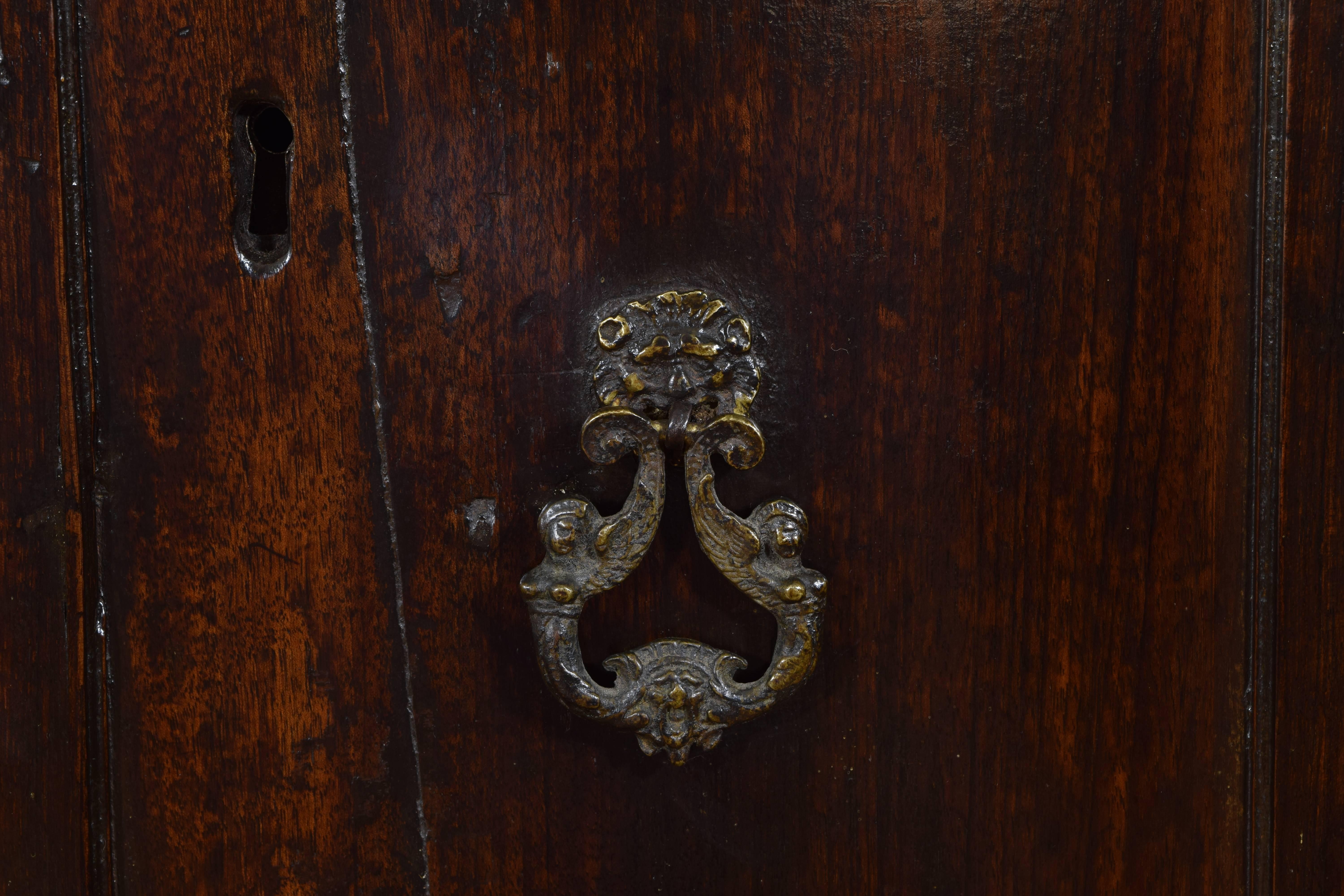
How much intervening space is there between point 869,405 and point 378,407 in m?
0.22

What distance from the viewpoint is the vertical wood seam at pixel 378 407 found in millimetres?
400

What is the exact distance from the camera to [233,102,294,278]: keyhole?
0.41 meters

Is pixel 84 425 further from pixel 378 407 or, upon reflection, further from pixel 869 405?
pixel 869 405

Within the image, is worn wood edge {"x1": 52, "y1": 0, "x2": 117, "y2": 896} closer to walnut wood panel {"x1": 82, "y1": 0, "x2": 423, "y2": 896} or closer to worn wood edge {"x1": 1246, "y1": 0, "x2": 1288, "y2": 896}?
walnut wood panel {"x1": 82, "y1": 0, "x2": 423, "y2": 896}

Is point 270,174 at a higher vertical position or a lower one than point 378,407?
higher

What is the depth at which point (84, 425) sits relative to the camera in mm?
408

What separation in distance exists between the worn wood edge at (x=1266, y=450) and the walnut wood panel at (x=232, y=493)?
1.28 ft

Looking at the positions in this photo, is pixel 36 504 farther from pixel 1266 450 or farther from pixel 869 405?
pixel 1266 450

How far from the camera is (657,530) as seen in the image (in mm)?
410

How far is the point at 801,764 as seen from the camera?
441mm

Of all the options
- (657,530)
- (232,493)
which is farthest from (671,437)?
(232,493)

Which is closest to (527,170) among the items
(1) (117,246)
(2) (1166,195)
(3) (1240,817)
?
(1) (117,246)

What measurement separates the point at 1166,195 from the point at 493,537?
0.33m

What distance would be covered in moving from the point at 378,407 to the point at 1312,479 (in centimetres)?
41
